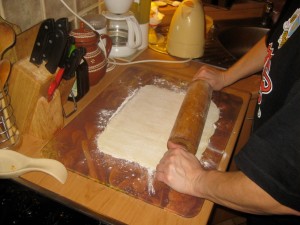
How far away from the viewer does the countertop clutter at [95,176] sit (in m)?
0.57

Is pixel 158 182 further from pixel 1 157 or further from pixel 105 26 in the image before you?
pixel 105 26

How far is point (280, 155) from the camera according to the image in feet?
1.56

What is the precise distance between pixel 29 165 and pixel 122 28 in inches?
28.9

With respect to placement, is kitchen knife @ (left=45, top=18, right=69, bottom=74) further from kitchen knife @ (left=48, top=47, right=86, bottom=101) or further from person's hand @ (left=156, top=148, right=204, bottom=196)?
person's hand @ (left=156, top=148, right=204, bottom=196)

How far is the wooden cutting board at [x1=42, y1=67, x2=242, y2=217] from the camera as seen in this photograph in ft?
2.12

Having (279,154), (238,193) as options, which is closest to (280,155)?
(279,154)

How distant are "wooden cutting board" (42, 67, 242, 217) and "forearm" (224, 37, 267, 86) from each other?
0.07m

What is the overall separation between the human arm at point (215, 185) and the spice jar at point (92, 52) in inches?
15.5

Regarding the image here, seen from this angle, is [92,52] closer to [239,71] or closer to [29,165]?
[29,165]

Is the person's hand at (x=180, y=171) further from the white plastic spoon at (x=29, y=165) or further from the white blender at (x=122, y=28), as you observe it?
the white blender at (x=122, y=28)

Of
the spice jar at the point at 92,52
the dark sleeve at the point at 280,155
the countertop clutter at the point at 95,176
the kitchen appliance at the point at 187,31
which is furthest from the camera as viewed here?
the kitchen appliance at the point at 187,31

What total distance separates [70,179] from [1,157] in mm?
164

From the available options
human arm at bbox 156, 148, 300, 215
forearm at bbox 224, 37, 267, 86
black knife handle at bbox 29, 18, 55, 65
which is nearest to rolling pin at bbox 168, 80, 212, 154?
human arm at bbox 156, 148, 300, 215

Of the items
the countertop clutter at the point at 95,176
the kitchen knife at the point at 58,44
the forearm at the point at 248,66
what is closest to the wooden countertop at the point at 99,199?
the countertop clutter at the point at 95,176
